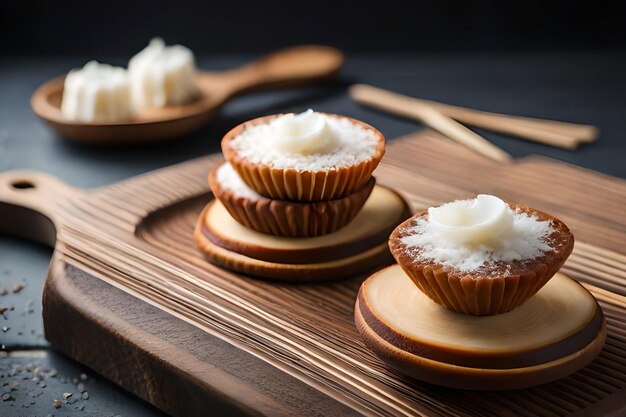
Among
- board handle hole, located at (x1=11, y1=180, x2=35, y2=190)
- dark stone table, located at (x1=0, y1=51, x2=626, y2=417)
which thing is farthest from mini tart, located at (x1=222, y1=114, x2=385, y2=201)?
board handle hole, located at (x1=11, y1=180, x2=35, y2=190)

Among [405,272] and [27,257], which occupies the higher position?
[405,272]

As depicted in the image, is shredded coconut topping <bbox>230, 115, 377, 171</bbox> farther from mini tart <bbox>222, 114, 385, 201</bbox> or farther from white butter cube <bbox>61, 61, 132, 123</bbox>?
white butter cube <bbox>61, 61, 132, 123</bbox>

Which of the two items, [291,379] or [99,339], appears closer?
[291,379]

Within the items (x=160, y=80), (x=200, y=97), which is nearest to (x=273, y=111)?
(x=200, y=97)

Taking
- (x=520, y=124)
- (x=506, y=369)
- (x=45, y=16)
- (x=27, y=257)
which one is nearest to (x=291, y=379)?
(x=506, y=369)

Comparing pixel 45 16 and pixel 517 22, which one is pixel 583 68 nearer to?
pixel 517 22

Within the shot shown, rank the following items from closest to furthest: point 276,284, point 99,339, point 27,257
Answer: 1. point 99,339
2. point 276,284
3. point 27,257

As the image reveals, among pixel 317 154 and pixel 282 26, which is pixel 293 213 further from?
pixel 282 26
